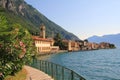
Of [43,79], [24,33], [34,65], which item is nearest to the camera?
[43,79]

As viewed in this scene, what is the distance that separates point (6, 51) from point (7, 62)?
0.79 meters

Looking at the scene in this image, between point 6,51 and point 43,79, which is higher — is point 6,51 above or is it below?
above

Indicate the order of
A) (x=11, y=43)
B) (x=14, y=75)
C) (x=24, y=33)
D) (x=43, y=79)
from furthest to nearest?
1. (x=24, y=33)
2. (x=14, y=75)
3. (x=43, y=79)
4. (x=11, y=43)

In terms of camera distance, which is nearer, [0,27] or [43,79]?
[0,27]

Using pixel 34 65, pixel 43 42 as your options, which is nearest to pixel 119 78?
pixel 34 65

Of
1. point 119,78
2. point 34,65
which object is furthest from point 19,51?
point 119,78

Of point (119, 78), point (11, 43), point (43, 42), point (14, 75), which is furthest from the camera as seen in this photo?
point (43, 42)

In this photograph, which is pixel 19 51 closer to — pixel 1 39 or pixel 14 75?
pixel 1 39

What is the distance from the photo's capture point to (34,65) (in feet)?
120

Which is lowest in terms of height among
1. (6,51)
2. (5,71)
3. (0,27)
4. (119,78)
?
(119,78)

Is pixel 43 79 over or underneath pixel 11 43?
underneath

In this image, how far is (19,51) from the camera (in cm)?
1988

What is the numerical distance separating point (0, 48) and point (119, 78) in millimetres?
33398

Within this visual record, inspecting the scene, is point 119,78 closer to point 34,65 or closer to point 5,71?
point 34,65
